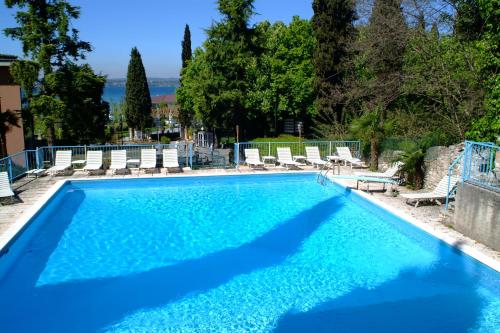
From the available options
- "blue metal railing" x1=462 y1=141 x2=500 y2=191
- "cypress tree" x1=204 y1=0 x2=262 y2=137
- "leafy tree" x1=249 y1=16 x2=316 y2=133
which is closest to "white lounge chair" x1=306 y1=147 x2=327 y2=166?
"cypress tree" x1=204 y1=0 x2=262 y2=137

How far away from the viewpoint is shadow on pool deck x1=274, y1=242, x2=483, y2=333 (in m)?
5.91

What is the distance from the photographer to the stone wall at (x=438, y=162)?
11539 millimetres

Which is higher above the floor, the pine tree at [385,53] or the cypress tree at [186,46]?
the cypress tree at [186,46]

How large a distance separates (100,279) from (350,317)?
4533 mm

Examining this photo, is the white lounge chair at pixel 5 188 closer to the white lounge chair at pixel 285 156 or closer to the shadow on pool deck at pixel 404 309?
the shadow on pool deck at pixel 404 309

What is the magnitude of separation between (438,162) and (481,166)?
247 cm

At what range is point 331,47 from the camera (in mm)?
25125

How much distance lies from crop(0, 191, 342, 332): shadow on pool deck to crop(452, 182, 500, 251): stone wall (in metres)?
→ 3.58

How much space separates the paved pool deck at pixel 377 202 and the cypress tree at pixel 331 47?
10051 millimetres

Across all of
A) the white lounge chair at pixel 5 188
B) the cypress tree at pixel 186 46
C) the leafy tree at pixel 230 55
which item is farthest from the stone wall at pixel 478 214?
the cypress tree at pixel 186 46

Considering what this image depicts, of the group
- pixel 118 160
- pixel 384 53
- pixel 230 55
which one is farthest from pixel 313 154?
pixel 118 160

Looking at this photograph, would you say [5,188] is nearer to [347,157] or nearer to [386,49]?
[347,157]

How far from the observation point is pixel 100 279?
7.46 meters

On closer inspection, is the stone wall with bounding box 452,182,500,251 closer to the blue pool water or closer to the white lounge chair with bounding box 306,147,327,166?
the blue pool water
